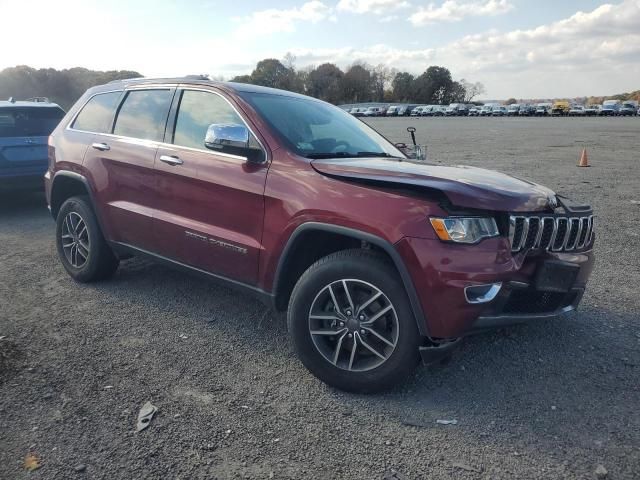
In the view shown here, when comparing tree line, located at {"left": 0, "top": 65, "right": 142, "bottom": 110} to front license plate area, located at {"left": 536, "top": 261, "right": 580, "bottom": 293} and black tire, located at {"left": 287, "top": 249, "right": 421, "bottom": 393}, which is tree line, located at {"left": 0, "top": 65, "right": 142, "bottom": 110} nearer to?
black tire, located at {"left": 287, "top": 249, "right": 421, "bottom": 393}

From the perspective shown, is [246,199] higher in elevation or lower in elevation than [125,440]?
higher

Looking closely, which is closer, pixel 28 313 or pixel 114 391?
pixel 114 391

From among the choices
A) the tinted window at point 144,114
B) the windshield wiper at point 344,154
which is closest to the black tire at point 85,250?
the tinted window at point 144,114

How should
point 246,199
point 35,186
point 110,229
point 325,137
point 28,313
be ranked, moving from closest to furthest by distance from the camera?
1. point 246,199
2. point 325,137
3. point 28,313
4. point 110,229
5. point 35,186

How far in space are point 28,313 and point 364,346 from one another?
2.90 metres

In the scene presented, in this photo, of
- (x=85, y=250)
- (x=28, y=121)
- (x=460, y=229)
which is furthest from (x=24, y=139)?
(x=460, y=229)

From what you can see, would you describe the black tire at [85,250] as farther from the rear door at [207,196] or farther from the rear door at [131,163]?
the rear door at [207,196]

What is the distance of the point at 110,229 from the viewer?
4605mm

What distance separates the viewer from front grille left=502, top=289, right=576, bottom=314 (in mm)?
2973

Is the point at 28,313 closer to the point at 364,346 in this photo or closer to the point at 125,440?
the point at 125,440

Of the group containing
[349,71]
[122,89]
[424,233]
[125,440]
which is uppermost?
[349,71]

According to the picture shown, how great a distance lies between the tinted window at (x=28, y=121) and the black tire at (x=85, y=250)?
3.64m

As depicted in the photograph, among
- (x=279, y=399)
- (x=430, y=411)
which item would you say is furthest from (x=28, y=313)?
(x=430, y=411)

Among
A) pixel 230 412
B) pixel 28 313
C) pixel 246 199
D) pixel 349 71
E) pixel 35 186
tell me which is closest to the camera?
pixel 230 412
